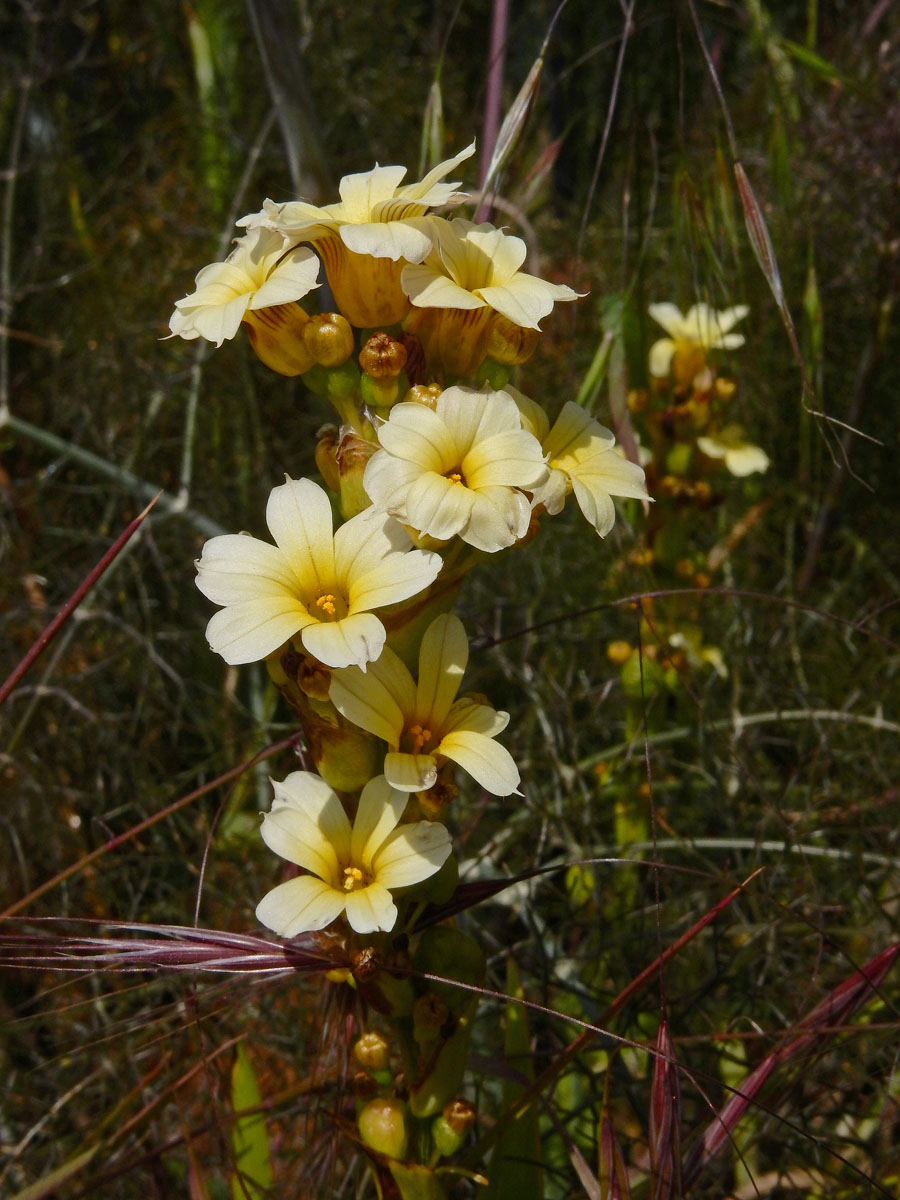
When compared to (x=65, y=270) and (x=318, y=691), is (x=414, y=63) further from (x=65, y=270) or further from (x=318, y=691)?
(x=318, y=691)

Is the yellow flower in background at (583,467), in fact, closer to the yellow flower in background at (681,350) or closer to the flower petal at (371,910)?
the flower petal at (371,910)


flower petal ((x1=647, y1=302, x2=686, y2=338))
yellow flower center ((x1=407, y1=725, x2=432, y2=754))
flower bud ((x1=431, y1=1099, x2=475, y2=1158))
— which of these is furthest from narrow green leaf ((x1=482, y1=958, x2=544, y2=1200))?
flower petal ((x1=647, y1=302, x2=686, y2=338))

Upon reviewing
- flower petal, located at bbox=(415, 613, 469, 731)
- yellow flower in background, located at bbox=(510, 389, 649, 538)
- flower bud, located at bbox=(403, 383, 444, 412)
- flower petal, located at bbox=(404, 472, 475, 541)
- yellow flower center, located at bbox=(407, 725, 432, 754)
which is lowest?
yellow flower center, located at bbox=(407, 725, 432, 754)

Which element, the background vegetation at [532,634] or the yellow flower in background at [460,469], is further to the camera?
the background vegetation at [532,634]

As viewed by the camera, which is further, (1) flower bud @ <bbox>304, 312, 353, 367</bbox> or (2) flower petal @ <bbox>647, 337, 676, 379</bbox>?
(2) flower petal @ <bbox>647, 337, 676, 379</bbox>

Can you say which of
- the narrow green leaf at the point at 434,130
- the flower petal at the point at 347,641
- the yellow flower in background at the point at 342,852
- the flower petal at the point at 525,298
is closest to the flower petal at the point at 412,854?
the yellow flower in background at the point at 342,852

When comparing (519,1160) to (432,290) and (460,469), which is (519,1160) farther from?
(432,290)

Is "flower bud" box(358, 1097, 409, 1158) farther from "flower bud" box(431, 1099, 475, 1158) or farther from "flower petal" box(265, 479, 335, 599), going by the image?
"flower petal" box(265, 479, 335, 599)

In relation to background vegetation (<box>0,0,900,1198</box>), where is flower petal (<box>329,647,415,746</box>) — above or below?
above
